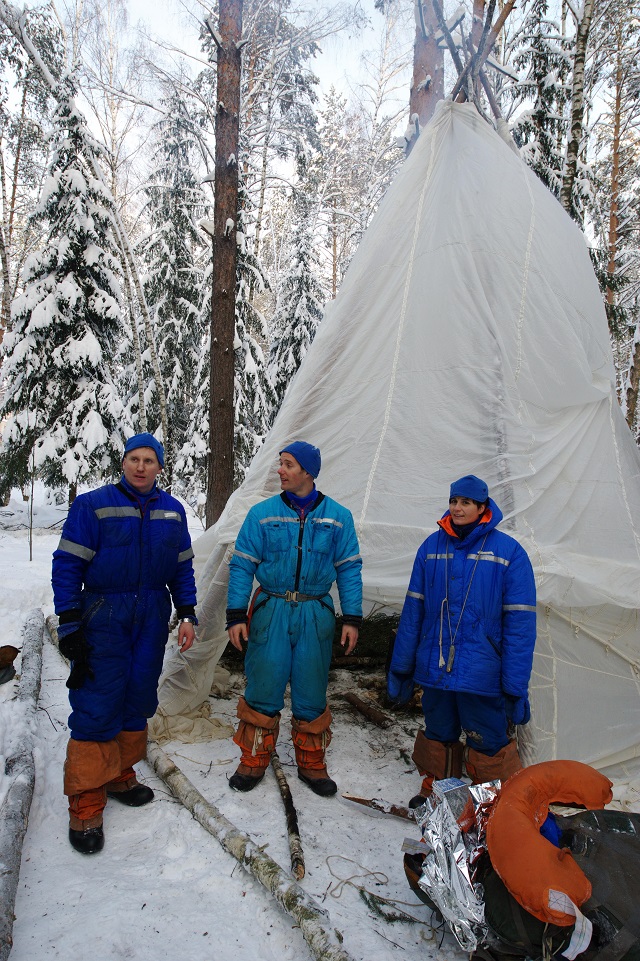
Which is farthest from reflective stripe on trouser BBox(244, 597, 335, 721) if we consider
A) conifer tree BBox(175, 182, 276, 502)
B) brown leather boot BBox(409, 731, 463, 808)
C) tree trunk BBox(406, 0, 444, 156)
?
conifer tree BBox(175, 182, 276, 502)

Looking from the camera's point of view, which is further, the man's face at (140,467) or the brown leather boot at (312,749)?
the brown leather boot at (312,749)

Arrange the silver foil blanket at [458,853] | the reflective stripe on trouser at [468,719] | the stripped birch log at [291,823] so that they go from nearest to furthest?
the silver foil blanket at [458,853]
the stripped birch log at [291,823]
the reflective stripe on trouser at [468,719]

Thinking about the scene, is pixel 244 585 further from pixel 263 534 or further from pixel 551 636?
pixel 551 636

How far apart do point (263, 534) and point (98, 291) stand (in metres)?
8.54

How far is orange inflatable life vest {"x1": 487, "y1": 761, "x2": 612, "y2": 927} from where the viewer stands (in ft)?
5.30

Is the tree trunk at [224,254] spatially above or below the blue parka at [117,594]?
above

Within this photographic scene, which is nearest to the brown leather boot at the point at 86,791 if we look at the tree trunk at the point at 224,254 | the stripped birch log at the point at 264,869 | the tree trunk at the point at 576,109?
the stripped birch log at the point at 264,869

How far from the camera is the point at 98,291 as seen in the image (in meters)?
9.92

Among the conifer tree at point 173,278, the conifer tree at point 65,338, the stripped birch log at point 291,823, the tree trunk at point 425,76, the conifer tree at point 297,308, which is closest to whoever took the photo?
the stripped birch log at point 291,823

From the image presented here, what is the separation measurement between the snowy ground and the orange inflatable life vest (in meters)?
0.67

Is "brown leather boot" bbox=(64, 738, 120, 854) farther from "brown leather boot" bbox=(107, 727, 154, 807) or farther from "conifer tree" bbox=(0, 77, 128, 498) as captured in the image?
"conifer tree" bbox=(0, 77, 128, 498)

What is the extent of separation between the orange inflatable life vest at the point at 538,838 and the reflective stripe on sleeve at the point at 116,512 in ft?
6.42

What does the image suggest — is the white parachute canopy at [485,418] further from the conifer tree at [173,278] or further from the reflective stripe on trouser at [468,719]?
the conifer tree at [173,278]

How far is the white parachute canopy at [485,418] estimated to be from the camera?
3.22m
